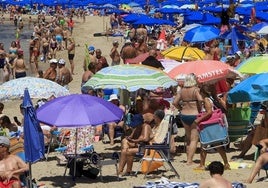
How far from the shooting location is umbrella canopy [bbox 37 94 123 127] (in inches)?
347

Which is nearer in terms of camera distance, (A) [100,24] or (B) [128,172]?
(B) [128,172]

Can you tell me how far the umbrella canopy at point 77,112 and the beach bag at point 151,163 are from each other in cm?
77

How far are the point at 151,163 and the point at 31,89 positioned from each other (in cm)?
264

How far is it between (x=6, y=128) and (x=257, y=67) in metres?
4.17

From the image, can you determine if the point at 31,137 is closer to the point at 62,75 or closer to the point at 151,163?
the point at 151,163

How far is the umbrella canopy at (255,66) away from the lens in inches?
441

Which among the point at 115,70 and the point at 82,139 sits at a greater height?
the point at 115,70

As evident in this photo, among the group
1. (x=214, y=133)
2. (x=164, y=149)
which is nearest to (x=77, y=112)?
(x=164, y=149)

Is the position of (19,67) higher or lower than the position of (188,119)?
lower

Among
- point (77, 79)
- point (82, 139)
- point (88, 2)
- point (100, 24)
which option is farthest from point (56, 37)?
point (82, 139)

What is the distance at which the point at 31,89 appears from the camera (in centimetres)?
1104

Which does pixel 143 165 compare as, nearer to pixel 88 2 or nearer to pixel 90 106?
pixel 90 106

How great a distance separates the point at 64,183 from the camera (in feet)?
30.5

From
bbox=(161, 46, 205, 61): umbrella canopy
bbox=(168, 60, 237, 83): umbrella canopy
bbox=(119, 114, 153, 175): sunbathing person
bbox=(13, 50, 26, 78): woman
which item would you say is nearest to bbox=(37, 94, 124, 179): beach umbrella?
bbox=(119, 114, 153, 175): sunbathing person
